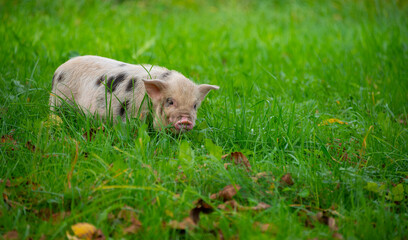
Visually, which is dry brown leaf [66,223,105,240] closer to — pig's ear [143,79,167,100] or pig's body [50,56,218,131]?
pig's body [50,56,218,131]

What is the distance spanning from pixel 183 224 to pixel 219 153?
35.8 inches

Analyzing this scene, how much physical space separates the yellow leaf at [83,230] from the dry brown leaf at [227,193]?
2.82ft

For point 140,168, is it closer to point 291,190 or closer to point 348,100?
point 291,190

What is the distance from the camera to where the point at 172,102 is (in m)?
3.87

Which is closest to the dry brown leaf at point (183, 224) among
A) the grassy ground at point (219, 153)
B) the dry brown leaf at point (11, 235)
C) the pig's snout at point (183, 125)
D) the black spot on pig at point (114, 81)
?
the grassy ground at point (219, 153)

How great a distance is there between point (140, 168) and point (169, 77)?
4.21 ft

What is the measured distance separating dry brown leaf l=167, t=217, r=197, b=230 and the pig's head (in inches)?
48.3

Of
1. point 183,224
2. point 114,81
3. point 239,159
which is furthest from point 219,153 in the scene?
point 114,81

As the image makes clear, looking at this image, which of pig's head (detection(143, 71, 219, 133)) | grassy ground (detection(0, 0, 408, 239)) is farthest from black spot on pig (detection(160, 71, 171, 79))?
grassy ground (detection(0, 0, 408, 239))

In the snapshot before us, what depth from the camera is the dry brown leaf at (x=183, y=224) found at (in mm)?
2555

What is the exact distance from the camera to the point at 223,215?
2.69m

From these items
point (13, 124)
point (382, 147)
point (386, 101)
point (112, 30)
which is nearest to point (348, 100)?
point (386, 101)

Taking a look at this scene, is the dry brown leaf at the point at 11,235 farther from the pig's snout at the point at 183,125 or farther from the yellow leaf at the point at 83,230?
the pig's snout at the point at 183,125

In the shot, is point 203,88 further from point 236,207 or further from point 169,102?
point 236,207
